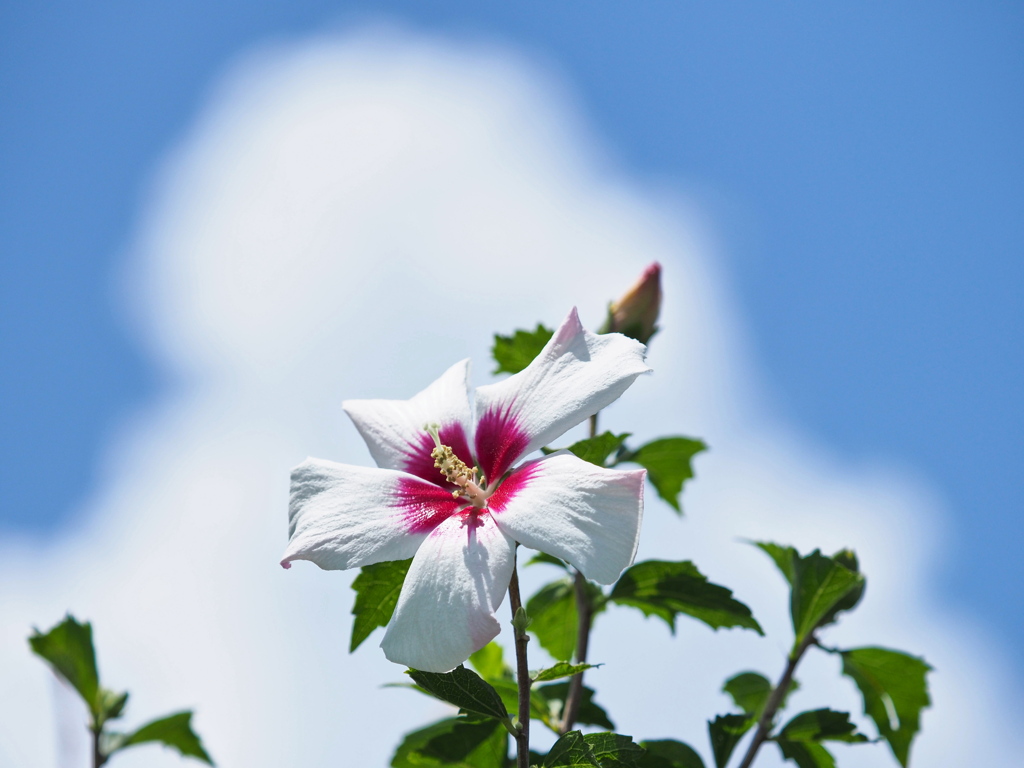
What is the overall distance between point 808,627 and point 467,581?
1556 millimetres

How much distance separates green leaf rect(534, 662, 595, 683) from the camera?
1600 mm

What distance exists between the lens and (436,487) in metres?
1.84

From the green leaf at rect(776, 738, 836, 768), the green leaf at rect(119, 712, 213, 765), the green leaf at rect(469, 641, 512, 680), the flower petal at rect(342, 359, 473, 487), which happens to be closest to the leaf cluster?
the green leaf at rect(119, 712, 213, 765)

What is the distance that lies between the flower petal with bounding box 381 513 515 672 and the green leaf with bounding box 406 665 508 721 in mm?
177

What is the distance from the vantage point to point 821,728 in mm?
2469

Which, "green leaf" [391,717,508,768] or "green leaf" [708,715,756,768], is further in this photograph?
"green leaf" [708,715,756,768]

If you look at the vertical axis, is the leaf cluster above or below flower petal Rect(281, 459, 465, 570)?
below

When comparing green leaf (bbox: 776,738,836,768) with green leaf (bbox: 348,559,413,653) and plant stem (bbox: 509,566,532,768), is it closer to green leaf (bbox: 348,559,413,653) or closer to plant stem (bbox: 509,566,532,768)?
plant stem (bbox: 509,566,532,768)

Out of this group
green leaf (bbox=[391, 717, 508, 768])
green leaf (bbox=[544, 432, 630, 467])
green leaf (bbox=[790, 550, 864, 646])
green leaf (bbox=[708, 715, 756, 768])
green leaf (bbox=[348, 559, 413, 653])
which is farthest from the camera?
green leaf (bbox=[790, 550, 864, 646])

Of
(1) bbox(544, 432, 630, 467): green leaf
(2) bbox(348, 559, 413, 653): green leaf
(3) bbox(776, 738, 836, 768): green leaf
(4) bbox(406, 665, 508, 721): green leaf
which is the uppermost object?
(1) bbox(544, 432, 630, 467): green leaf

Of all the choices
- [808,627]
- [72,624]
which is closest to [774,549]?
[808,627]

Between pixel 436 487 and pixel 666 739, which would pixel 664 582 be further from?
pixel 436 487

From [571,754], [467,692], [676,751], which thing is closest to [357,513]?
[467,692]

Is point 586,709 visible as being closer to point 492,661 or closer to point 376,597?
point 492,661
